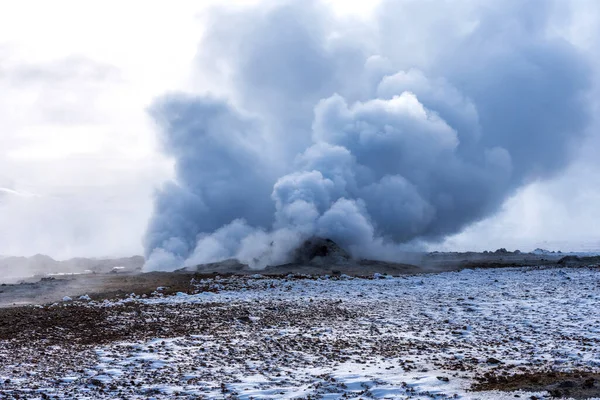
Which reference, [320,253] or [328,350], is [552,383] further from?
[320,253]

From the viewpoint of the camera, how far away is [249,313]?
1852 centimetres

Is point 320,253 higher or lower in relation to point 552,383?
higher

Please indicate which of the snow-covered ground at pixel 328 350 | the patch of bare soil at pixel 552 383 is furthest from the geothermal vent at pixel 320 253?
the patch of bare soil at pixel 552 383

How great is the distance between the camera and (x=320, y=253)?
42469mm

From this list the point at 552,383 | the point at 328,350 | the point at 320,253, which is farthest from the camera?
the point at 320,253

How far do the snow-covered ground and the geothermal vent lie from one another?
18.1 m

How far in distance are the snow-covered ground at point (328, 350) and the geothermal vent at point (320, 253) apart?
59.3 feet

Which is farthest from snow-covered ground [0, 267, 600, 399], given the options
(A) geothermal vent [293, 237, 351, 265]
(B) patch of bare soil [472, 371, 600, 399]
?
(A) geothermal vent [293, 237, 351, 265]

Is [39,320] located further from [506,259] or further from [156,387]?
Result: [506,259]

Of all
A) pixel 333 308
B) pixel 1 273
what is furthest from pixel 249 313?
pixel 1 273

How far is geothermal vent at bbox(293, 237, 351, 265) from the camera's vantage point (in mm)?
40541

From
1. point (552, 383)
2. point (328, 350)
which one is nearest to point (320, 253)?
point (328, 350)

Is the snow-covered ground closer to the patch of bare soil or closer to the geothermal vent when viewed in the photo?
the patch of bare soil

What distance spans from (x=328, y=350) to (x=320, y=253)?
97.2 feet
